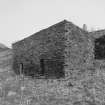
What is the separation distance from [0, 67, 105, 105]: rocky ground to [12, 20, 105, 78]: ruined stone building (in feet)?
2.60

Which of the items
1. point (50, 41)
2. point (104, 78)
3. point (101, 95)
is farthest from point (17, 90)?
point (104, 78)

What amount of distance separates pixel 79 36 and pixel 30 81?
14.9 feet

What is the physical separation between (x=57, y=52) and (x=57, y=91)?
Result: 9.12ft

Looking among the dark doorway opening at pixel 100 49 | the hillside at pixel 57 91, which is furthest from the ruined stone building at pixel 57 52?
the dark doorway opening at pixel 100 49

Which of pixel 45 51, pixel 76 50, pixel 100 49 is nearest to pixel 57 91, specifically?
pixel 45 51

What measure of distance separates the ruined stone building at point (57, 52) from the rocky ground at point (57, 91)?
2.60ft

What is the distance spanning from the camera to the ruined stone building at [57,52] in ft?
31.6

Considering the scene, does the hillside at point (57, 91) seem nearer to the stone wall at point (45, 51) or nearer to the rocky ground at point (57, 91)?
the rocky ground at point (57, 91)

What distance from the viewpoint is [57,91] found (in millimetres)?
7879

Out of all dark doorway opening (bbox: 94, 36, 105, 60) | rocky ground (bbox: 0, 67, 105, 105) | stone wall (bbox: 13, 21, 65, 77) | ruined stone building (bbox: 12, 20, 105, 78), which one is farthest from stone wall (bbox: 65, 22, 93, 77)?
dark doorway opening (bbox: 94, 36, 105, 60)

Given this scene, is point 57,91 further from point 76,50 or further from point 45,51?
point 76,50

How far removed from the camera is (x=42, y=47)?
1066 cm

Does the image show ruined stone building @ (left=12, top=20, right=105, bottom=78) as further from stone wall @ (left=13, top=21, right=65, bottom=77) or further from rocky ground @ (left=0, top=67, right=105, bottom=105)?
rocky ground @ (left=0, top=67, right=105, bottom=105)

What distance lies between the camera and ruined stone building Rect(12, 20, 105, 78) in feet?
31.6
